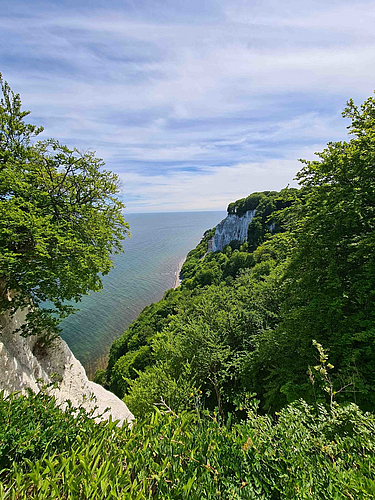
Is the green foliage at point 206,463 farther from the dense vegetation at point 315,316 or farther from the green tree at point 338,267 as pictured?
the green tree at point 338,267

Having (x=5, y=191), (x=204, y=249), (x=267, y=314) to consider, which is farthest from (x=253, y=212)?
(x=5, y=191)

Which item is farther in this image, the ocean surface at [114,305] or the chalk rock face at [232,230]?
the chalk rock face at [232,230]

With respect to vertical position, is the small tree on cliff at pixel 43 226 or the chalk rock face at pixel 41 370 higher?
the small tree on cliff at pixel 43 226

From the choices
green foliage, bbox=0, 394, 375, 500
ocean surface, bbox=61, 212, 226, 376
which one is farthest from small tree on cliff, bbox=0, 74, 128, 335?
ocean surface, bbox=61, 212, 226, 376

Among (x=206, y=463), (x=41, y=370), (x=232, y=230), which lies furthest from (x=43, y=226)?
(x=232, y=230)

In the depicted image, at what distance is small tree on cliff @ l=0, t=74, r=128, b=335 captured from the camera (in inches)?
304

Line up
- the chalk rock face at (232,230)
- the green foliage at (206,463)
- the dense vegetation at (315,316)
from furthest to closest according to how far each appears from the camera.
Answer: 1. the chalk rock face at (232,230)
2. the dense vegetation at (315,316)
3. the green foliage at (206,463)

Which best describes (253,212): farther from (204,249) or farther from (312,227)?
(312,227)

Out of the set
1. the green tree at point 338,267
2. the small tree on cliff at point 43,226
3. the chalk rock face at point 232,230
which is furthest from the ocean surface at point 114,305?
the chalk rock face at point 232,230

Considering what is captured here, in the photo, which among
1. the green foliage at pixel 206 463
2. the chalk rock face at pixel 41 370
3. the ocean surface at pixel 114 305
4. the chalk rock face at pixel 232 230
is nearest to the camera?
the green foliage at pixel 206 463

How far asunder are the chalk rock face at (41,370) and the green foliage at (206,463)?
2.66 metres

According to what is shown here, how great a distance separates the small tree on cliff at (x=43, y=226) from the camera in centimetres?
772

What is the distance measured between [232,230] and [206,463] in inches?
3062

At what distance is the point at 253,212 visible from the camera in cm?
6975
